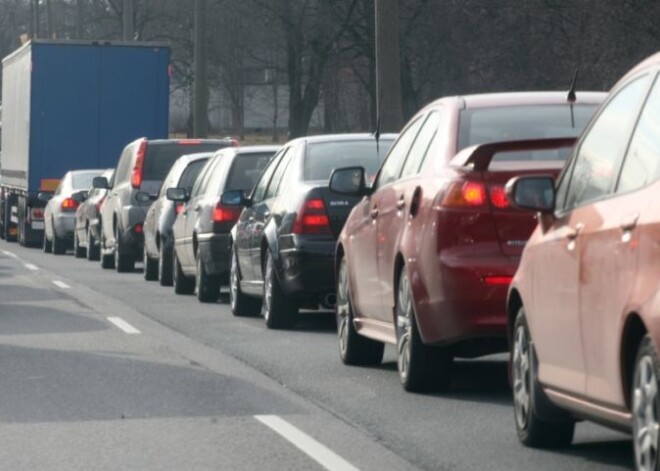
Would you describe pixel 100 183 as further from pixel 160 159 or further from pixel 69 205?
pixel 69 205

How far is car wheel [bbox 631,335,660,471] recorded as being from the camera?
6.36m

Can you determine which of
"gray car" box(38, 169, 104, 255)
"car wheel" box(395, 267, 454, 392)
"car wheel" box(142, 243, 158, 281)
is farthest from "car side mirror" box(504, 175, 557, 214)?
"gray car" box(38, 169, 104, 255)

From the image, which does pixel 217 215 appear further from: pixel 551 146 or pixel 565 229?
pixel 565 229

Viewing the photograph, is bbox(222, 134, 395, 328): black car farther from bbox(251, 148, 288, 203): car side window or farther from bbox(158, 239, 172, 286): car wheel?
bbox(158, 239, 172, 286): car wheel

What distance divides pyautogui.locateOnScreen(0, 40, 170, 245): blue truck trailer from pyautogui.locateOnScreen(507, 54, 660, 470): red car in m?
25.7

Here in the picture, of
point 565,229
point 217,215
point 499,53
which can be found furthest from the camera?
point 499,53

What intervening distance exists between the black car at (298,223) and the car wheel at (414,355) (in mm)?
3751

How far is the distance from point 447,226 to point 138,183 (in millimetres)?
15431

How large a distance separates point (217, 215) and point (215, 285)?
88cm

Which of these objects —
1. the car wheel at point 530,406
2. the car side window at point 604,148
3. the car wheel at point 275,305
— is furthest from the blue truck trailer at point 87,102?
the car side window at point 604,148

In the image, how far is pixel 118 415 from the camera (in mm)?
9812

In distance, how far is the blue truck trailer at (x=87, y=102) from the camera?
33.9 metres

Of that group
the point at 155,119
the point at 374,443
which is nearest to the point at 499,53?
the point at 155,119

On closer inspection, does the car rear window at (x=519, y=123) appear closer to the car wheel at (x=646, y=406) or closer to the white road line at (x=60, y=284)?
the car wheel at (x=646, y=406)
